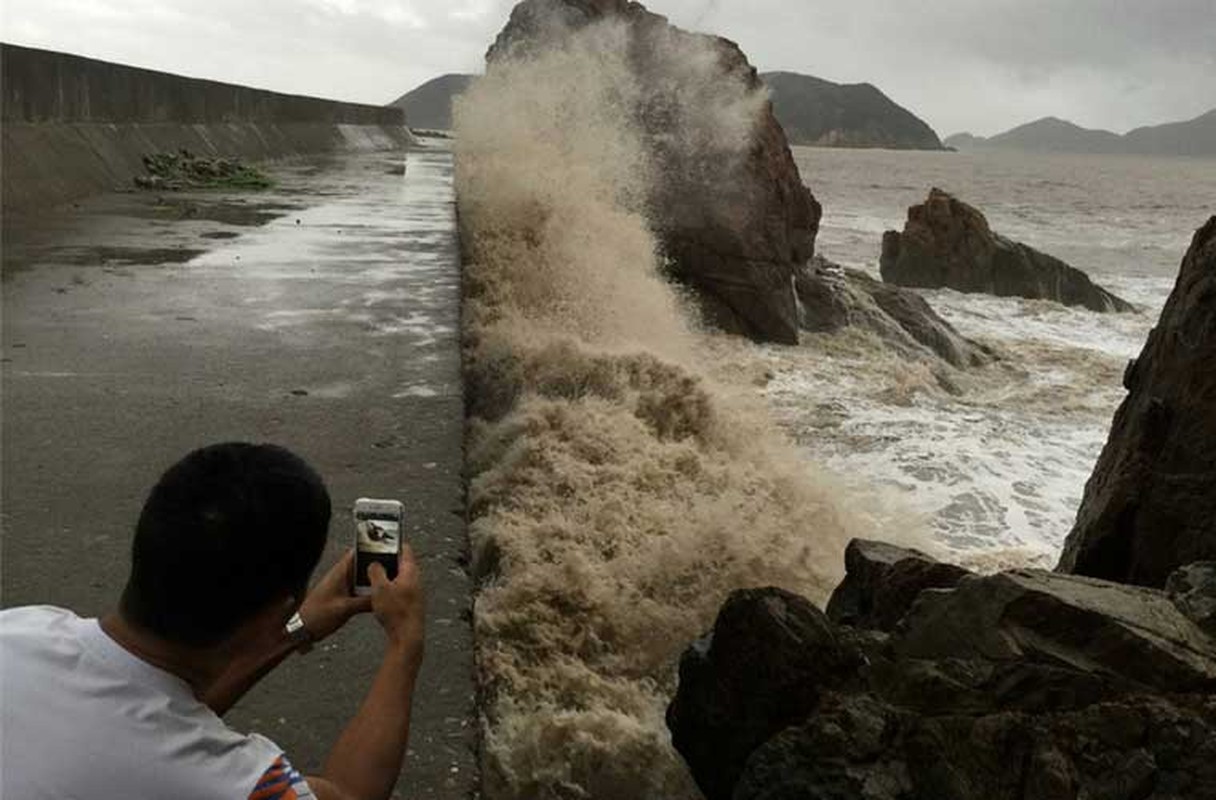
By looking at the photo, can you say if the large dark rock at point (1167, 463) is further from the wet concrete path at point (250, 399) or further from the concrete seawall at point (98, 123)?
the concrete seawall at point (98, 123)

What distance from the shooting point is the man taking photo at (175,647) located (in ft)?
4.16

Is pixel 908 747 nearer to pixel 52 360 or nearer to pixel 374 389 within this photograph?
pixel 374 389

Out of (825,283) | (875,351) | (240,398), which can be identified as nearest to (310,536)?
(240,398)

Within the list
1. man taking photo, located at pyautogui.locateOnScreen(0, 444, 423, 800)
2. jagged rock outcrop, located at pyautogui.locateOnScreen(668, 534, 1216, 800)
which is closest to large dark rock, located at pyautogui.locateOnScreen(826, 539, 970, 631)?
jagged rock outcrop, located at pyautogui.locateOnScreen(668, 534, 1216, 800)

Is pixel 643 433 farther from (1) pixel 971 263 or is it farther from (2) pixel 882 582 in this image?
(1) pixel 971 263

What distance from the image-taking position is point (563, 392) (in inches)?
197

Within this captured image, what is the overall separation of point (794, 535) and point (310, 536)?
3362 millimetres

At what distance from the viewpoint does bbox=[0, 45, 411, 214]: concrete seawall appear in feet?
30.7

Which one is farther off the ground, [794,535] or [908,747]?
[908,747]

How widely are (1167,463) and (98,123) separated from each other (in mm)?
11391

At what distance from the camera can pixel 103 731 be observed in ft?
4.21

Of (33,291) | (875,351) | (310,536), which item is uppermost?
(310,536)

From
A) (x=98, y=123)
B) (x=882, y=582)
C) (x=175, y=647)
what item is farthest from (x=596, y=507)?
(x=98, y=123)

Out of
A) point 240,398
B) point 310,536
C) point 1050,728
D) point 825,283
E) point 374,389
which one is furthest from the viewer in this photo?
point 825,283
